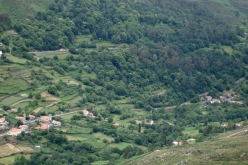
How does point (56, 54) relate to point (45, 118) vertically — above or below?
above

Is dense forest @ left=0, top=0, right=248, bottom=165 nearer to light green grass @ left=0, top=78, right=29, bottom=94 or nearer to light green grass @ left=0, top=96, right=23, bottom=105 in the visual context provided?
light green grass @ left=0, top=78, right=29, bottom=94

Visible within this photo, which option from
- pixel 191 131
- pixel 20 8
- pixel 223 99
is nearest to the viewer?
pixel 191 131

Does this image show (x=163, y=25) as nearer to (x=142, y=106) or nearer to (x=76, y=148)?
(x=142, y=106)

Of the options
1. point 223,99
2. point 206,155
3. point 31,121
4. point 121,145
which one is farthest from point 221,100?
point 206,155

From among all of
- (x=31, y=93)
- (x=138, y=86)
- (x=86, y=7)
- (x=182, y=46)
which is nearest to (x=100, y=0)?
(x=86, y=7)

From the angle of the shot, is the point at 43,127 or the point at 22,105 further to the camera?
the point at 22,105

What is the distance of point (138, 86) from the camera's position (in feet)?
276

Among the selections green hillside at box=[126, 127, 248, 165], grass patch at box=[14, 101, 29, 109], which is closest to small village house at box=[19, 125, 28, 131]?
grass patch at box=[14, 101, 29, 109]

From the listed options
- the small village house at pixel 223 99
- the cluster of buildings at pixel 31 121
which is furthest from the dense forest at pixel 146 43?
the cluster of buildings at pixel 31 121

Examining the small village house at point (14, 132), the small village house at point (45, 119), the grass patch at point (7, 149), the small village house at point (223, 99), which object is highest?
the small village house at point (14, 132)

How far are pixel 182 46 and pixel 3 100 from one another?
39269 millimetres

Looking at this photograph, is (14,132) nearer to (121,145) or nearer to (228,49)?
(121,145)

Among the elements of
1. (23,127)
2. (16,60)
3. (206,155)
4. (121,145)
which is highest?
(206,155)

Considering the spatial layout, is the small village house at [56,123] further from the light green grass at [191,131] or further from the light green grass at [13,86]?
the light green grass at [191,131]
